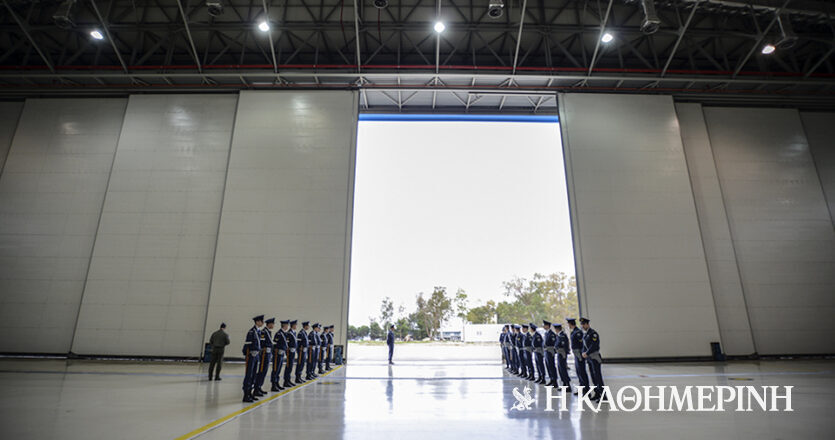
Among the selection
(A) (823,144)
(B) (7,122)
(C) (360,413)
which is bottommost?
(C) (360,413)

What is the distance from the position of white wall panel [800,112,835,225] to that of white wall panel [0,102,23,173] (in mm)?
38003

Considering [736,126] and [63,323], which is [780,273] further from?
[63,323]

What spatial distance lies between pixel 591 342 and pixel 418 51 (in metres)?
13.9

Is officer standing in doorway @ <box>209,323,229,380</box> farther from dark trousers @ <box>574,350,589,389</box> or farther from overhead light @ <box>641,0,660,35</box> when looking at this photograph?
overhead light @ <box>641,0,660,35</box>

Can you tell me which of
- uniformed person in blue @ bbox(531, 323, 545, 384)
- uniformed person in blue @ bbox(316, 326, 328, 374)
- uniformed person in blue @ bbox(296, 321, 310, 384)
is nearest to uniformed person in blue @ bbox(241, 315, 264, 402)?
uniformed person in blue @ bbox(296, 321, 310, 384)

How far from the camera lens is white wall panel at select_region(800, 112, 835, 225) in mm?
16359

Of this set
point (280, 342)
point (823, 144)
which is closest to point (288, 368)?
point (280, 342)

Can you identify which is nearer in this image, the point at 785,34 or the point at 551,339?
the point at 551,339

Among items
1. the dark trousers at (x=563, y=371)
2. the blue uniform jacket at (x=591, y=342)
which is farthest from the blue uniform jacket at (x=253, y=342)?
the blue uniform jacket at (x=591, y=342)

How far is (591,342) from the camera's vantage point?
23.9 ft

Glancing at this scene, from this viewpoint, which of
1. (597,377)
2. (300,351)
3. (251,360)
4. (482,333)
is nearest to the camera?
(251,360)

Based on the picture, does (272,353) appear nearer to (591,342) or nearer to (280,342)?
(280,342)

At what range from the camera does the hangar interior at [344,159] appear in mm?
14281

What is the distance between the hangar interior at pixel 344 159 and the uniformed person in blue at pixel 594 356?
21.8ft
